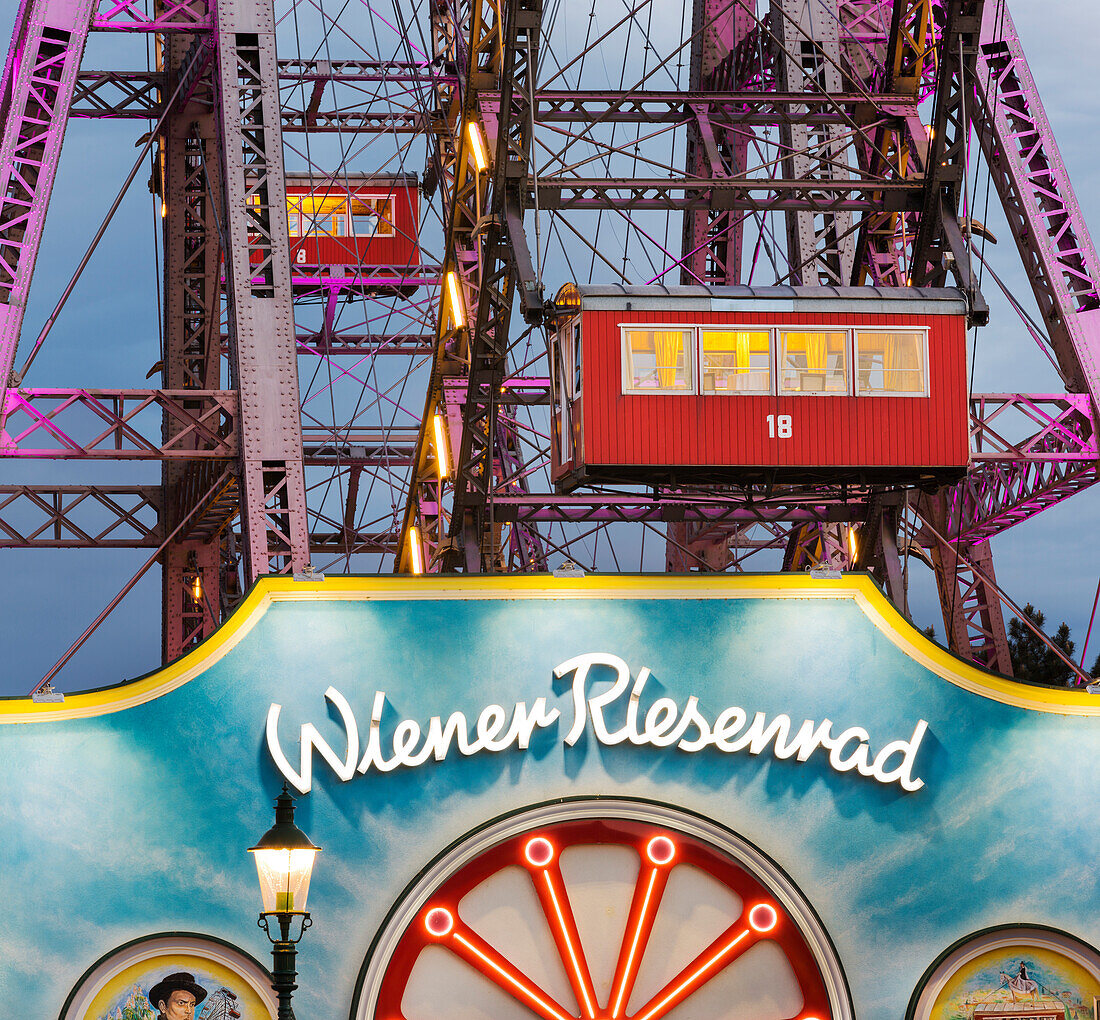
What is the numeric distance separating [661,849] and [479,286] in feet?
42.5

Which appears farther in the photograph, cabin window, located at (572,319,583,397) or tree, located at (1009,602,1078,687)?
tree, located at (1009,602,1078,687)

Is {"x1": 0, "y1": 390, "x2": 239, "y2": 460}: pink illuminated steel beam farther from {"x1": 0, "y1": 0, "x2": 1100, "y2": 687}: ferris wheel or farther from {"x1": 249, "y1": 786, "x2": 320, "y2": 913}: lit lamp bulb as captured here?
{"x1": 249, "y1": 786, "x2": 320, "y2": 913}: lit lamp bulb

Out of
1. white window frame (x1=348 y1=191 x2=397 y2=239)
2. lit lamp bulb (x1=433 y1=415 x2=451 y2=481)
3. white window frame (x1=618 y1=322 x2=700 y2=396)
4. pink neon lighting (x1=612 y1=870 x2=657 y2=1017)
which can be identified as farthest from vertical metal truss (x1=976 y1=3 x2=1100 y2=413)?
white window frame (x1=348 y1=191 x2=397 y2=239)

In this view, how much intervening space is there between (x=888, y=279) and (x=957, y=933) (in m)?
14.8

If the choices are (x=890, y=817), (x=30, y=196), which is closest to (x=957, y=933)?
(x=890, y=817)

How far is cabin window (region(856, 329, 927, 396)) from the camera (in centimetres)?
2417

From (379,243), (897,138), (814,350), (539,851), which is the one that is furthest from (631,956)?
(379,243)

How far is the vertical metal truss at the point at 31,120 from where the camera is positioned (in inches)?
1005

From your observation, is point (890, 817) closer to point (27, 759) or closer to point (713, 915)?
point (713, 915)

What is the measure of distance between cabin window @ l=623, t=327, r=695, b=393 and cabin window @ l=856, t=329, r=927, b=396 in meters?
2.44

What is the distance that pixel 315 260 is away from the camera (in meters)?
54.9

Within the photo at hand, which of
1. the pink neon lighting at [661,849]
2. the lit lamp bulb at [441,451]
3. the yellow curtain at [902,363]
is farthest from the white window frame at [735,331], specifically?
the lit lamp bulb at [441,451]

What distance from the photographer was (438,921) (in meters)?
18.2

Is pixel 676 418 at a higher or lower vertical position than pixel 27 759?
higher
